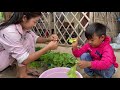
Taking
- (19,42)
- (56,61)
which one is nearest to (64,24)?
(56,61)

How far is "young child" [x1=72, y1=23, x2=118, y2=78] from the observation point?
1.49 m

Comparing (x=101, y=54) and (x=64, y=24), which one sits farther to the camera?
(x=64, y=24)

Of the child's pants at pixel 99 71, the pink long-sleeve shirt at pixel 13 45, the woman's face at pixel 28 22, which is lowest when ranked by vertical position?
the child's pants at pixel 99 71

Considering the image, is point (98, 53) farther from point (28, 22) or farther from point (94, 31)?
point (28, 22)

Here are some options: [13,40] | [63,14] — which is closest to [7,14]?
[63,14]

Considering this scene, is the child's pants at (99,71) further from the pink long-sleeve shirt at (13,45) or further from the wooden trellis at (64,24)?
the wooden trellis at (64,24)

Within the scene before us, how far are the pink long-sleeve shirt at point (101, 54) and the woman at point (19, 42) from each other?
0.27 metres

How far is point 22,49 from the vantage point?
4.83ft

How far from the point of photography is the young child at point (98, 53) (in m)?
1.49

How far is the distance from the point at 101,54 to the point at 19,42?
0.58 metres

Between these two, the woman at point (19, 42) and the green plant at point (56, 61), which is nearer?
the woman at point (19, 42)

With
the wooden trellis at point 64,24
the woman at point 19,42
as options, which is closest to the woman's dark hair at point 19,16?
the woman at point 19,42

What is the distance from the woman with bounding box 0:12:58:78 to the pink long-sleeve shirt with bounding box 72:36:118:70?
0.27 meters

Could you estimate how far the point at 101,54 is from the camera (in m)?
1.60
